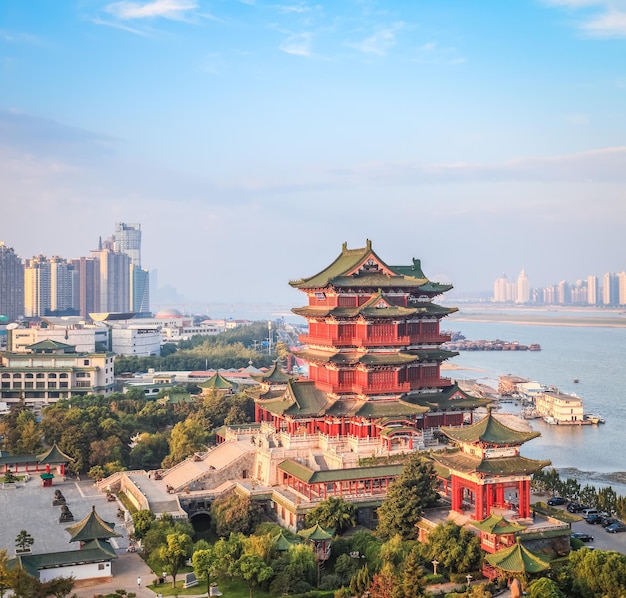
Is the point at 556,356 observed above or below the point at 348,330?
below

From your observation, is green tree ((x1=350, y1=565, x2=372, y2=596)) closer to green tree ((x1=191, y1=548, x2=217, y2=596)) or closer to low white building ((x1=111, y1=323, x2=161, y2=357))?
green tree ((x1=191, y1=548, x2=217, y2=596))

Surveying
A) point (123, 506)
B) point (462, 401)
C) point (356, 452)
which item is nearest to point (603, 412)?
point (462, 401)

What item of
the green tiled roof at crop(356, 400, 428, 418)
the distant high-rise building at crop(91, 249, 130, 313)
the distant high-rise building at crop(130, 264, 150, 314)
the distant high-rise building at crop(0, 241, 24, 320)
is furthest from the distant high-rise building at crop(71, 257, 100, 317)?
the green tiled roof at crop(356, 400, 428, 418)

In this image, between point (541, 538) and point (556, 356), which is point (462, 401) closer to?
point (541, 538)

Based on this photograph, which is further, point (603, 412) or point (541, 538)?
point (603, 412)

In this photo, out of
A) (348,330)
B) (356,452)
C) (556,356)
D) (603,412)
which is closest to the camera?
(356,452)

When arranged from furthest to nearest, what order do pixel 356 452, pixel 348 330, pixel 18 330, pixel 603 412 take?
pixel 18 330 < pixel 603 412 < pixel 348 330 < pixel 356 452

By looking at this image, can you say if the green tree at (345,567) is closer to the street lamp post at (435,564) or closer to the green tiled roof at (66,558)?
the street lamp post at (435,564)

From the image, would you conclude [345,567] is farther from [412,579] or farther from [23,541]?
[23,541]
